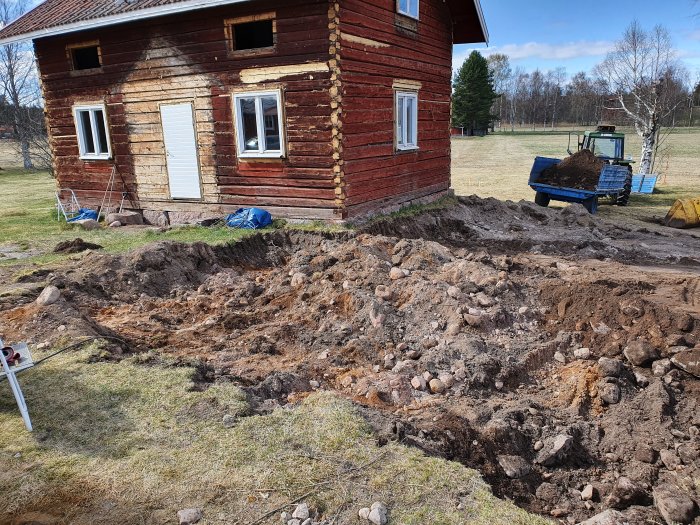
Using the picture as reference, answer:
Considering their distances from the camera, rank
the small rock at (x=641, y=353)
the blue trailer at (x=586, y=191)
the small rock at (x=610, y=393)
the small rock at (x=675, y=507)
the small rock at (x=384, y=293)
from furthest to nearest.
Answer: the blue trailer at (x=586, y=191) → the small rock at (x=384, y=293) → the small rock at (x=641, y=353) → the small rock at (x=610, y=393) → the small rock at (x=675, y=507)

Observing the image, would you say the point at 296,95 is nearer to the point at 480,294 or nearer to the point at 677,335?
the point at 480,294

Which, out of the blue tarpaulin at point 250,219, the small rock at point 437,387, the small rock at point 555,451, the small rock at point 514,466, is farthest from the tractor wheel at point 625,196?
the small rock at point 514,466

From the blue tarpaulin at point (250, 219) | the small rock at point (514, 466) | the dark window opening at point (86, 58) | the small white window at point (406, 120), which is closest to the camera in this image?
the small rock at point (514, 466)

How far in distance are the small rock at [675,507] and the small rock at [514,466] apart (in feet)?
2.73

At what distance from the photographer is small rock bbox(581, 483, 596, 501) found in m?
3.57

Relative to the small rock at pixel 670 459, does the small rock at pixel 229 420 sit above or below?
above

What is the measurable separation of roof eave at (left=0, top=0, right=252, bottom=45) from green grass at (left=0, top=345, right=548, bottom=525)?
7.71 m

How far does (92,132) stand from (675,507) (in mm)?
13677

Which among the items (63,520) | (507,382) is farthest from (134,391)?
(507,382)

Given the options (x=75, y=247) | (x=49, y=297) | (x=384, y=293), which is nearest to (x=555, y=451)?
(x=384, y=293)

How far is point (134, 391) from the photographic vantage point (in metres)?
4.60

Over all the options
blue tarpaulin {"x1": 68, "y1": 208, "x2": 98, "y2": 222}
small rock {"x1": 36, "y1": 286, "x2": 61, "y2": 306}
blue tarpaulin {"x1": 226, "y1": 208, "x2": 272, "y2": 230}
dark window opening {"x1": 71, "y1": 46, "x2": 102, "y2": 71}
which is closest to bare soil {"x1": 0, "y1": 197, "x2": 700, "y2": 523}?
small rock {"x1": 36, "y1": 286, "x2": 61, "y2": 306}

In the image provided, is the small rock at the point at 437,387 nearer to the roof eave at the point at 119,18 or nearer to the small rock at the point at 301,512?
the small rock at the point at 301,512

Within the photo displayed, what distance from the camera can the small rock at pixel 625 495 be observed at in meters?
3.48
